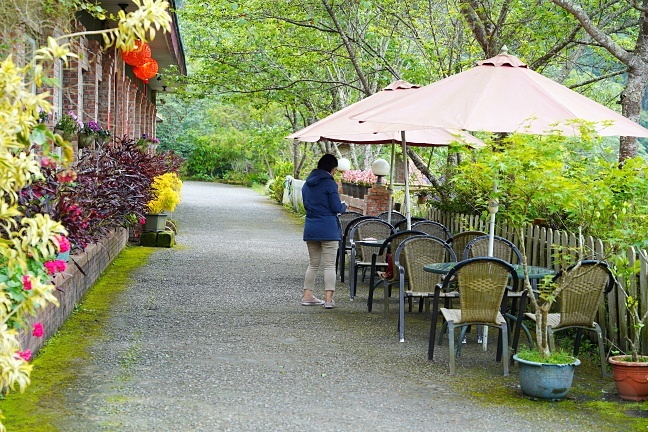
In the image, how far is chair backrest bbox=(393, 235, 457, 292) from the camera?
335 inches

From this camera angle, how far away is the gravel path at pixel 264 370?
18.3 ft

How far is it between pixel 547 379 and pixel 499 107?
2402 mm

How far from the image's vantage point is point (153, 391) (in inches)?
240

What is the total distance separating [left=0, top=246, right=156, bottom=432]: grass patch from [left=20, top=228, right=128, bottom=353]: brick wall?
84mm

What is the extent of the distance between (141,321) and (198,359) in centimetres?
171

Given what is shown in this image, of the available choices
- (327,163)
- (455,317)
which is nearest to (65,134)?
(327,163)

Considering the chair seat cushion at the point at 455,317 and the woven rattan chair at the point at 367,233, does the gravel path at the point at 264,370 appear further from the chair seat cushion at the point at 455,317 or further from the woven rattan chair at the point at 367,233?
the woven rattan chair at the point at 367,233

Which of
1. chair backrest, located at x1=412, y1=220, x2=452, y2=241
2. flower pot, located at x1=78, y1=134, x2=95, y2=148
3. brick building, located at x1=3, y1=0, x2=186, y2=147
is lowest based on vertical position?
chair backrest, located at x1=412, y1=220, x2=452, y2=241

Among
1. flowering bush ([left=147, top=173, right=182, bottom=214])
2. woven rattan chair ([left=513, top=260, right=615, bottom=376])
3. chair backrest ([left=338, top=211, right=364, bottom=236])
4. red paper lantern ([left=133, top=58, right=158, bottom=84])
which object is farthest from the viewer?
flowering bush ([left=147, top=173, right=182, bottom=214])

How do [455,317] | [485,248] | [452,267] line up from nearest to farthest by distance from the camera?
[455,317] < [452,267] < [485,248]

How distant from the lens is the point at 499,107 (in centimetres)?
754

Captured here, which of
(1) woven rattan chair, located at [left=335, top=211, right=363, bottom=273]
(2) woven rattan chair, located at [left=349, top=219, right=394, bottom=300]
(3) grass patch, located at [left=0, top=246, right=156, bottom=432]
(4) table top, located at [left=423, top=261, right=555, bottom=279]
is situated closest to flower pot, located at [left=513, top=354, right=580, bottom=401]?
(4) table top, located at [left=423, top=261, right=555, bottom=279]

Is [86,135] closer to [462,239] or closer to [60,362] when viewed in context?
[462,239]

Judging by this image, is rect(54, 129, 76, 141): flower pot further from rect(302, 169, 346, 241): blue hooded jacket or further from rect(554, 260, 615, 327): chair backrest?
rect(554, 260, 615, 327): chair backrest
